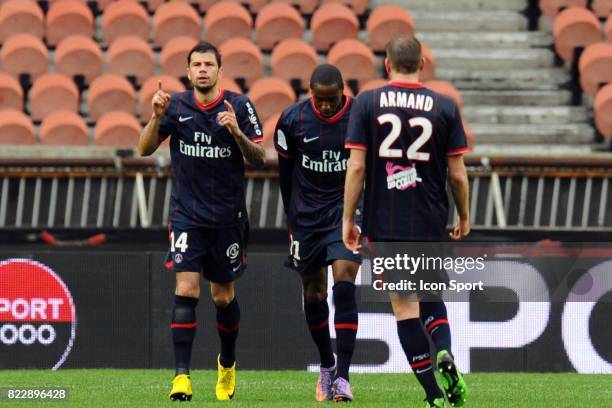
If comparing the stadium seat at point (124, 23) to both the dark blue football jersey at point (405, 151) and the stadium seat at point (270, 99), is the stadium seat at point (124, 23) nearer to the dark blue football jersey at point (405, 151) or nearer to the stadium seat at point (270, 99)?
the stadium seat at point (270, 99)

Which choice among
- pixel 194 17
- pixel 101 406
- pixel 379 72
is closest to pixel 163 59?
pixel 194 17

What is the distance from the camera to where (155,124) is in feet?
28.5

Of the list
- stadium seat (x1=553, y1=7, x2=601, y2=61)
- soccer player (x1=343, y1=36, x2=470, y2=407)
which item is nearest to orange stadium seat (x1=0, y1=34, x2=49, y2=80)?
stadium seat (x1=553, y1=7, x2=601, y2=61)

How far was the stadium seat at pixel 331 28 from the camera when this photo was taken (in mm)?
16000

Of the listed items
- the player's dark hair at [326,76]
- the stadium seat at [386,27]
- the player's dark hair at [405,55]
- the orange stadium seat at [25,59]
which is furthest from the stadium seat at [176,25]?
the player's dark hair at [405,55]

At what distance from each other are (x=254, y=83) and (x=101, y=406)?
712cm

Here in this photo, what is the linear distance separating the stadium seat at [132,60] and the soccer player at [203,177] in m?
6.51

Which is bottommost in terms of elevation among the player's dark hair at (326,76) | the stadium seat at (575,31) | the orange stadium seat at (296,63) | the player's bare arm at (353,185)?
the player's bare arm at (353,185)

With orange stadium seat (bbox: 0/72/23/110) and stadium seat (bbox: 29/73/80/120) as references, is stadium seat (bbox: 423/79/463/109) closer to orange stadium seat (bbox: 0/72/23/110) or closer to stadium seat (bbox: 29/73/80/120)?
stadium seat (bbox: 29/73/80/120)

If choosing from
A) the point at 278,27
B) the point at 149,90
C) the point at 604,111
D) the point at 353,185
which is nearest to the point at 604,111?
the point at 604,111

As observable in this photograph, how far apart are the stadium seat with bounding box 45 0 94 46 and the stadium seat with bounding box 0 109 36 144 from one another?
2.06 metres

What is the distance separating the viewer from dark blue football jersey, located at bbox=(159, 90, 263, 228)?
8.77 m

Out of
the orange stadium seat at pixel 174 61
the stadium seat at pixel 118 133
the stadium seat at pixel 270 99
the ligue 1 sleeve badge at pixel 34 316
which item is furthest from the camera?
the orange stadium seat at pixel 174 61

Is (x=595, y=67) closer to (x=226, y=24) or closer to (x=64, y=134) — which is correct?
(x=226, y=24)
